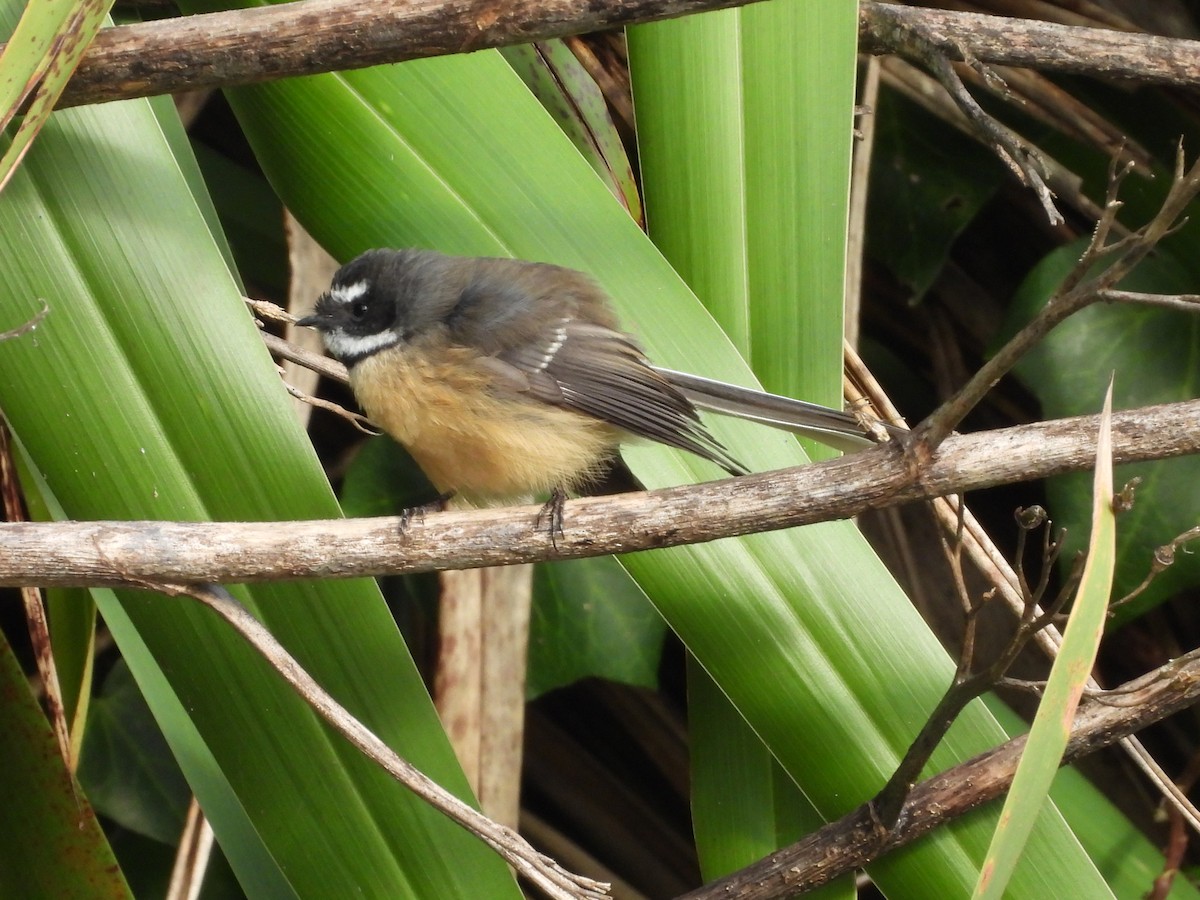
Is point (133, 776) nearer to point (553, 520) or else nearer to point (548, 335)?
point (548, 335)

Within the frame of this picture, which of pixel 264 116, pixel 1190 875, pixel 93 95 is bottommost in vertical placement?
pixel 1190 875

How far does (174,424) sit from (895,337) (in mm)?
2025

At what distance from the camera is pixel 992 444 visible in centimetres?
152

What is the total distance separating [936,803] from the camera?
5.75ft

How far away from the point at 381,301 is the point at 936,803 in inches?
51.7

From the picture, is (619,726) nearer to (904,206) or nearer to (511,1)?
(904,206)

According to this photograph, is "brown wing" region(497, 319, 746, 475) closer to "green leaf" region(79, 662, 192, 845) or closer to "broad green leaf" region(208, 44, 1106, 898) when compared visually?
"broad green leaf" region(208, 44, 1106, 898)

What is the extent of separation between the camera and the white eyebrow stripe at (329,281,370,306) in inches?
83.0

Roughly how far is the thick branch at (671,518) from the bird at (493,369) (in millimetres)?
447

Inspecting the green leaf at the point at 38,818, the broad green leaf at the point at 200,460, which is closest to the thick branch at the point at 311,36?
the broad green leaf at the point at 200,460

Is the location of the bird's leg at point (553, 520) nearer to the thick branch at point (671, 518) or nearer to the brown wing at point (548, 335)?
the thick branch at point (671, 518)

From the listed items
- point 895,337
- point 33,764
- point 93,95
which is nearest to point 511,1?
point 93,95

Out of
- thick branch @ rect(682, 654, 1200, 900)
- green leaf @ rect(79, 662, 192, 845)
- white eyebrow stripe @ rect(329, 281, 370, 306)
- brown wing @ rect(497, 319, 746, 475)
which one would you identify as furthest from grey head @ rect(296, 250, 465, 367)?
thick branch @ rect(682, 654, 1200, 900)

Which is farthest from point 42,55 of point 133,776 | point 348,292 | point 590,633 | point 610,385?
point 133,776
